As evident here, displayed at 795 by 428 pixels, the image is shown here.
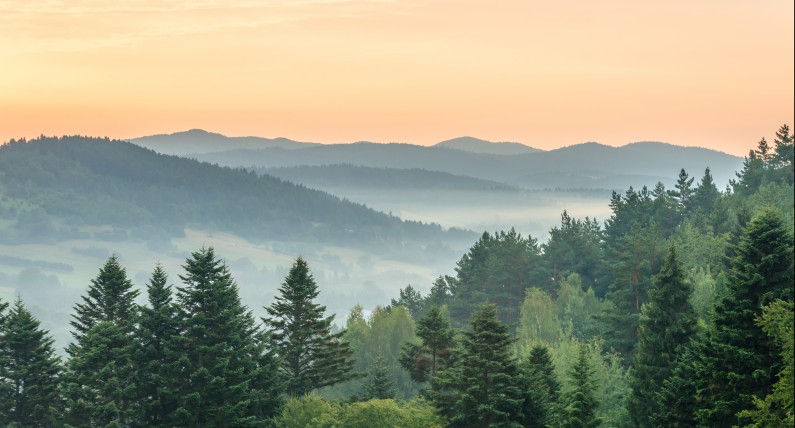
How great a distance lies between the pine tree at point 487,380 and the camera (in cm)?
5422

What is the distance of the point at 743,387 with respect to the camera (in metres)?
40.3

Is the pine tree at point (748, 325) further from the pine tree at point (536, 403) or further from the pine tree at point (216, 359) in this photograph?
Result: the pine tree at point (216, 359)

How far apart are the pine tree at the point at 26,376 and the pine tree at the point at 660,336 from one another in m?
35.0

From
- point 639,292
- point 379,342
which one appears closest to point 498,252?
point 379,342

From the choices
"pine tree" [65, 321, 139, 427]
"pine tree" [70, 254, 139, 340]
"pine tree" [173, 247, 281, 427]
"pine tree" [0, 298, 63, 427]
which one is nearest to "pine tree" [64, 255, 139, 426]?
"pine tree" [65, 321, 139, 427]

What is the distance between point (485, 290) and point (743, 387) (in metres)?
88.0

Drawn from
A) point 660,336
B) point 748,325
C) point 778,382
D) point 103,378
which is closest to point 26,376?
point 103,378

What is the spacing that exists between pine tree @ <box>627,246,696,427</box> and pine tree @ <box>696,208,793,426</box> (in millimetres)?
12587

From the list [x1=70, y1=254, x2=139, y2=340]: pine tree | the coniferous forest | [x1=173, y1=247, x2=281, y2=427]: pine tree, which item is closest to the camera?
the coniferous forest

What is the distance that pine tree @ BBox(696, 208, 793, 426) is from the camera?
130ft

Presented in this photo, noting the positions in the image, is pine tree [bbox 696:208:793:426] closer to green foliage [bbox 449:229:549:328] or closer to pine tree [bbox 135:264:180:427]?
pine tree [bbox 135:264:180:427]

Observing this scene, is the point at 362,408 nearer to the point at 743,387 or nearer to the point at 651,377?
the point at 651,377

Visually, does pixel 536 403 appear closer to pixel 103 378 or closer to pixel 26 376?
pixel 103 378

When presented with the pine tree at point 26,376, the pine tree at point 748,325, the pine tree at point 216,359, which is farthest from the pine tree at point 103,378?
the pine tree at point 748,325
